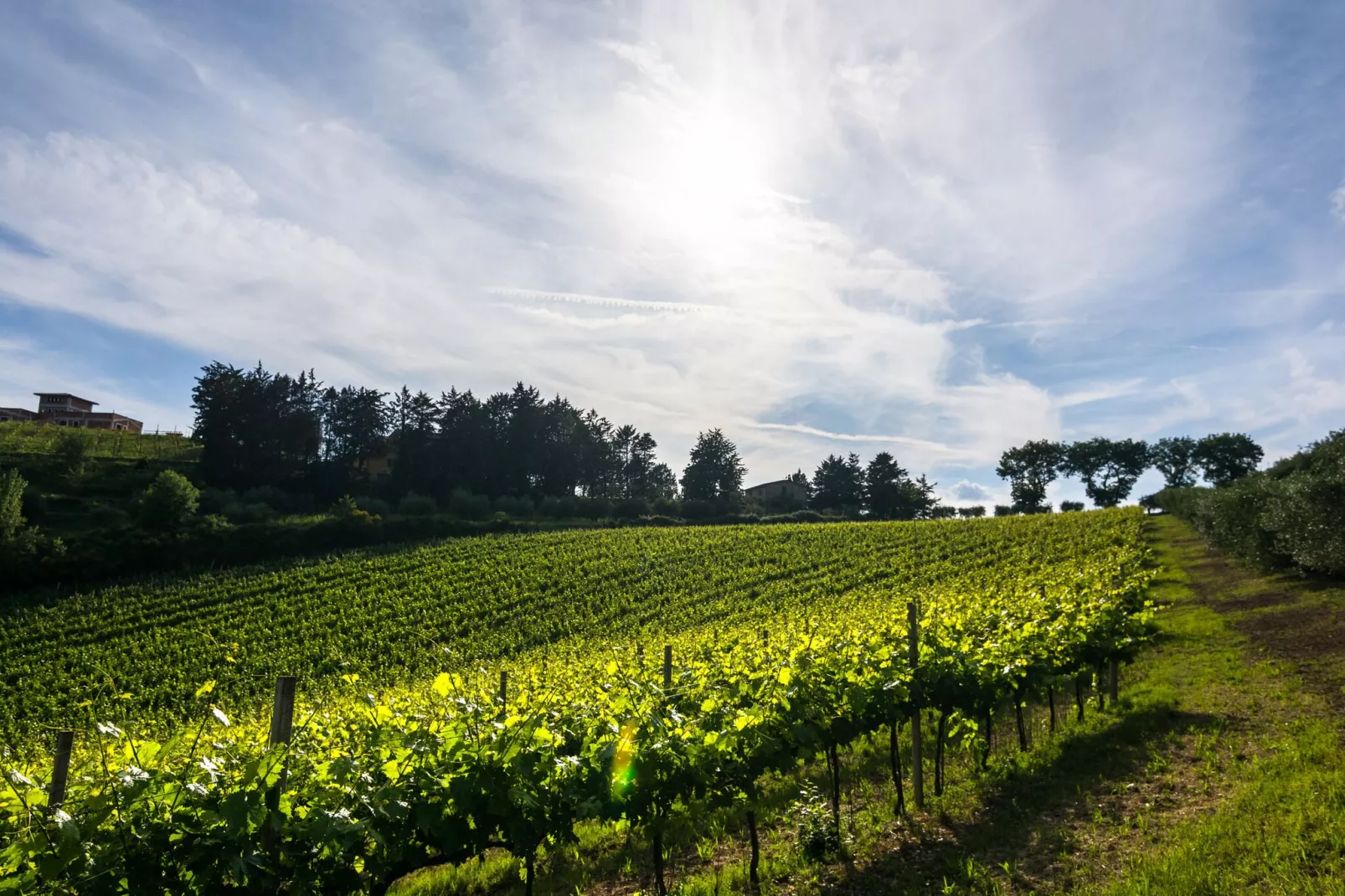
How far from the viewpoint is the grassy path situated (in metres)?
5.35

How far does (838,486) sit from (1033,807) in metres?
87.4

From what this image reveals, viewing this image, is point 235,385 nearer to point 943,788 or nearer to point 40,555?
point 40,555

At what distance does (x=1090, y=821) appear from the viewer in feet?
21.6

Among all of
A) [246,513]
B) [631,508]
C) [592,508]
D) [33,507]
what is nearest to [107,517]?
[33,507]

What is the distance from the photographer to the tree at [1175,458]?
10206 centimetres

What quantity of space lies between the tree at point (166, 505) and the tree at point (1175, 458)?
377 ft

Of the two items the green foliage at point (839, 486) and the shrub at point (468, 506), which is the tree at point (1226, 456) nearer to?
the green foliage at point (839, 486)

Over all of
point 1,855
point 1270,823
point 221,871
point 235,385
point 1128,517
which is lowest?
point 1270,823

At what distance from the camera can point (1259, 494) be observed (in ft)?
85.7

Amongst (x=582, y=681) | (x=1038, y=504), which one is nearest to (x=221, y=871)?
(x=582, y=681)

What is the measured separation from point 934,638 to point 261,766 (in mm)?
6858

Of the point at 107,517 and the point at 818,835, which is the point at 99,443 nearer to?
the point at 107,517

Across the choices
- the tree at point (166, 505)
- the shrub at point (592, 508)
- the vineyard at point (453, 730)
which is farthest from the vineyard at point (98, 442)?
the vineyard at point (453, 730)

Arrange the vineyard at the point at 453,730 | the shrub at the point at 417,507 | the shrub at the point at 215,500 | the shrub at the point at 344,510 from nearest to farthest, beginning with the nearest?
the vineyard at the point at 453,730
the shrub at the point at 344,510
the shrub at the point at 215,500
the shrub at the point at 417,507
